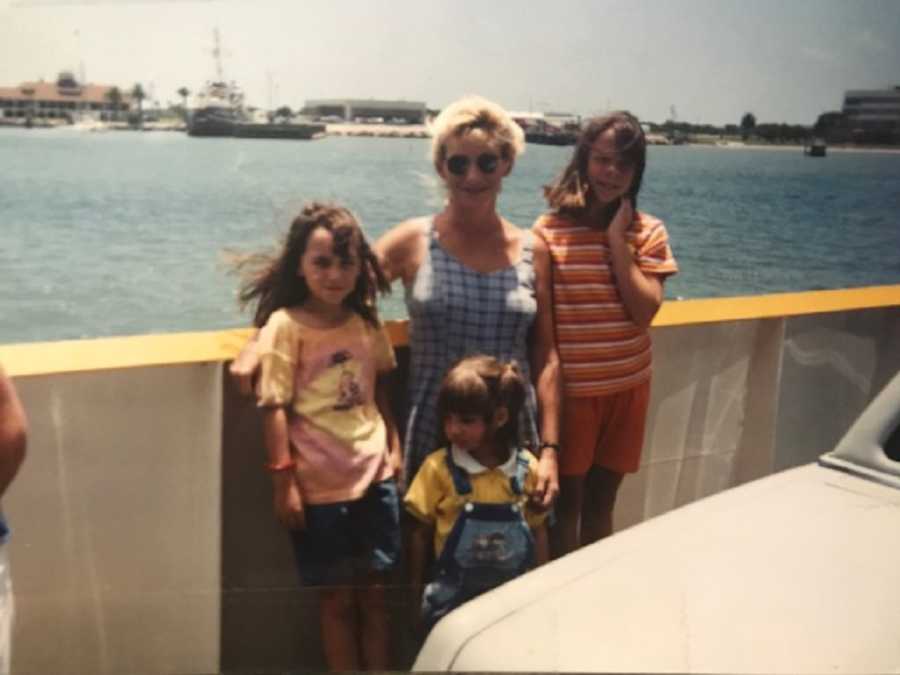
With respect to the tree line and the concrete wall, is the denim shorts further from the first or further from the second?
the tree line

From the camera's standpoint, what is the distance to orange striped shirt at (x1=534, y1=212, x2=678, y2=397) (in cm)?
274

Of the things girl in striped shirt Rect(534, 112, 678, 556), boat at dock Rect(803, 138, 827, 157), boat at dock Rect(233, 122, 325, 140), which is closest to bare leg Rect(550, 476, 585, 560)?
girl in striped shirt Rect(534, 112, 678, 556)

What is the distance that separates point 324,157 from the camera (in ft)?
8.67

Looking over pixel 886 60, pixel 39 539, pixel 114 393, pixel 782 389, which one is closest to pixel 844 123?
pixel 886 60

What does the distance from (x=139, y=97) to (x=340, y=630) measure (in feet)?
4.74

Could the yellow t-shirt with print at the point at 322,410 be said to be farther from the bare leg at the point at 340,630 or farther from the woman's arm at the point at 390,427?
the bare leg at the point at 340,630

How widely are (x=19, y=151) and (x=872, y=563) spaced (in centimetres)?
210

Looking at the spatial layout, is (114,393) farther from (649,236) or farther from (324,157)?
(649,236)

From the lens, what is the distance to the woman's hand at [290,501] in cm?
240

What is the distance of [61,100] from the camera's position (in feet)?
7.57

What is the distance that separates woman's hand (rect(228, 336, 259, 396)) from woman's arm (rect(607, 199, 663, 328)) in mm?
1001

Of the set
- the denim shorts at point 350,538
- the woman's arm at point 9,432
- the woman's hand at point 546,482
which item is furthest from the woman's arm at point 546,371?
the woman's arm at point 9,432

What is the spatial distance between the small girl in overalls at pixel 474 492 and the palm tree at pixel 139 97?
3.19 ft

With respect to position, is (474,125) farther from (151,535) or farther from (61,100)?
(151,535)
